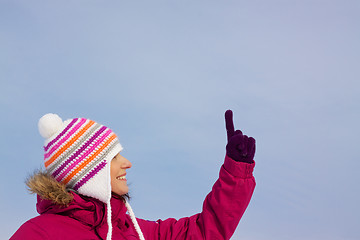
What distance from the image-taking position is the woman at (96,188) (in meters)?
2.37

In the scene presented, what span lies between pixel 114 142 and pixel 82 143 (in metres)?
0.17

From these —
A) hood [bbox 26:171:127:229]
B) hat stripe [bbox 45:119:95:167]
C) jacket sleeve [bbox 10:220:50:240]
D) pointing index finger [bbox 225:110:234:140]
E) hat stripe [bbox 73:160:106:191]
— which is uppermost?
pointing index finger [bbox 225:110:234:140]

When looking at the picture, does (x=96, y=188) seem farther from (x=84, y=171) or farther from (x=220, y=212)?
(x=220, y=212)

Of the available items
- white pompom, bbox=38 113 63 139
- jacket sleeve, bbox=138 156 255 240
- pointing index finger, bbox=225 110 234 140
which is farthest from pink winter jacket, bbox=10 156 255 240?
white pompom, bbox=38 113 63 139

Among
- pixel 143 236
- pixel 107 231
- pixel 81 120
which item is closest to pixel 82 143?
pixel 81 120

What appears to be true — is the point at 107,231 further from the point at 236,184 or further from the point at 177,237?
the point at 236,184

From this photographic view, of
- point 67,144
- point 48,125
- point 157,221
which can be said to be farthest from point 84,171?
point 157,221

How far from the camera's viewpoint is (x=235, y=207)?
2678 mm

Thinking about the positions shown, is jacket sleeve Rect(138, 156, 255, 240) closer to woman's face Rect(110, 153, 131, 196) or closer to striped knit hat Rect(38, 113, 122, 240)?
woman's face Rect(110, 153, 131, 196)

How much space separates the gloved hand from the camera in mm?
2518

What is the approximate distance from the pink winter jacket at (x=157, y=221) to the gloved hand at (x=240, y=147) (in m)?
0.03

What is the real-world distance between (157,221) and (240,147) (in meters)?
0.81

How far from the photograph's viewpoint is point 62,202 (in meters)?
2.36

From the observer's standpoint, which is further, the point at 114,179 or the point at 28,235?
the point at 114,179
